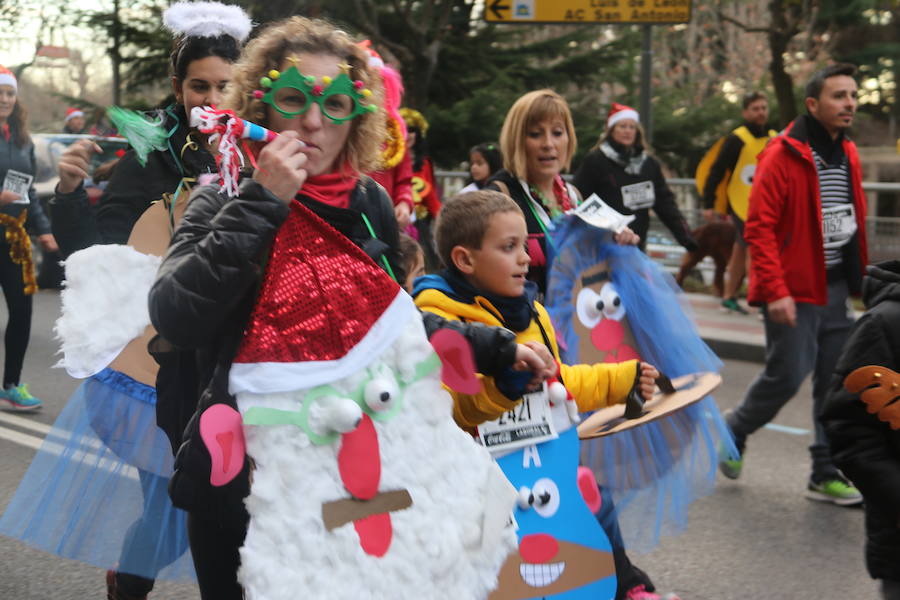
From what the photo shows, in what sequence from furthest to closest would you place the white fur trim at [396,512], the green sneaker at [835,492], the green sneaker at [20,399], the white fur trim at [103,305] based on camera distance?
the green sneaker at [20,399] → the green sneaker at [835,492] → the white fur trim at [103,305] → the white fur trim at [396,512]

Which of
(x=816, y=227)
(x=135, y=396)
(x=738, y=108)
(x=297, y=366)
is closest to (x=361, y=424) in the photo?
(x=297, y=366)

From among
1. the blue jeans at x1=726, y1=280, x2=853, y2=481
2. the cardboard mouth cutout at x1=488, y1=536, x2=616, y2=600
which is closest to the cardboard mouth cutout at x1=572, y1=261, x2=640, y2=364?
the cardboard mouth cutout at x1=488, y1=536, x2=616, y2=600

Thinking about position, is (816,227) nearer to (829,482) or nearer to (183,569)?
(829,482)

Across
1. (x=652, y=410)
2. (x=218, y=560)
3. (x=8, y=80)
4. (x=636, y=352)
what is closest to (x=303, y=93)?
(x=218, y=560)

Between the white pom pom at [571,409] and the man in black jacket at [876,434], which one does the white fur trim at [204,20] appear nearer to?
the white pom pom at [571,409]

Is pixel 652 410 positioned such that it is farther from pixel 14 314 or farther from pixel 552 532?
pixel 14 314

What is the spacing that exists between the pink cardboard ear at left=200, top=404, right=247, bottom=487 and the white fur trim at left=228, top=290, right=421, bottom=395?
2.0 inches

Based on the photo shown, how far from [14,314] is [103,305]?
4.17 metres

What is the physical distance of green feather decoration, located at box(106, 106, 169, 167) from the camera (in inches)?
113

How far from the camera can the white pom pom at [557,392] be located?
2.86 m

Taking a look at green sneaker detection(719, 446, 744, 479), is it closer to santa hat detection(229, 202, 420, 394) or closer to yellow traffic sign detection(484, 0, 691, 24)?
santa hat detection(229, 202, 420, 394)

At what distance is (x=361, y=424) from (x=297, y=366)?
155mm

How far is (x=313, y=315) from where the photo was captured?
6.73ft

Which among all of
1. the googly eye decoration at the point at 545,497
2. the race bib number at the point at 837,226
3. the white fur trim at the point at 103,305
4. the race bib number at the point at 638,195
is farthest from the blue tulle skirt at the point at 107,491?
the race bib number at the point at 638,195
